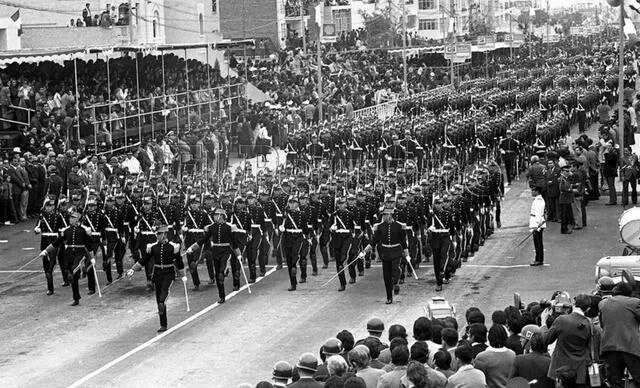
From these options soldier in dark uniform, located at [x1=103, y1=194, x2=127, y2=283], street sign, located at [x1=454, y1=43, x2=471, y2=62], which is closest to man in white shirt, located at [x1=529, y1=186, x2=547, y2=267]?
soldier in dark uniform, located at [x1=103, y1=194, x2=127, y2=283]

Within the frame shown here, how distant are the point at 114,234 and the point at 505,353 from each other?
14.8 m

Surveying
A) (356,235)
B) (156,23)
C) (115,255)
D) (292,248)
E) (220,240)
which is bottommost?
(115,255)

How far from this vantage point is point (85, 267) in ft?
84.9

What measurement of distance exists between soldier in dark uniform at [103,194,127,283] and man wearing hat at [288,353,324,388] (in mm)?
14318

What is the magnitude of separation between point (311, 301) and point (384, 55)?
5543 cm

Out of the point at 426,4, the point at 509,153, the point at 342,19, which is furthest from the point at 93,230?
the point at 426,4

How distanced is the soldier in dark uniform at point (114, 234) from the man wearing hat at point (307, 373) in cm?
1432

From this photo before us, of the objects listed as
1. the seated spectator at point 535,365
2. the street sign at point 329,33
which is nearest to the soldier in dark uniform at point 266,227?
the seated spectator at point 535,365

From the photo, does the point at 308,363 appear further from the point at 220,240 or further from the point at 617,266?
the point at 220,240

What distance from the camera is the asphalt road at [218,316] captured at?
20344 mm

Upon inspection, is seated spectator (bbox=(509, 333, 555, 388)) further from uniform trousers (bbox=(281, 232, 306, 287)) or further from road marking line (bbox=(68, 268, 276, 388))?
uniform trousers (bbox=(281, 232, 306, 287))

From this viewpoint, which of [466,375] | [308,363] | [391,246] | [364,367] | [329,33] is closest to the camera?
[466,375]

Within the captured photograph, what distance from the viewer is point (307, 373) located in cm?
1335

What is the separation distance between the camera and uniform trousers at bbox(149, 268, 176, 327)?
2256 cm
